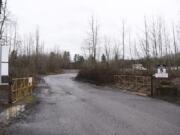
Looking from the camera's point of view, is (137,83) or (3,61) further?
(137,83)

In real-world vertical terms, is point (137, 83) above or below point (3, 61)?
below

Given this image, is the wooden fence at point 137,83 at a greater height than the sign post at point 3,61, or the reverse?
the sign post at point 3,61

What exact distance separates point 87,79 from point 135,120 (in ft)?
121

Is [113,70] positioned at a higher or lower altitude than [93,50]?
lower

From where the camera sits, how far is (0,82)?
17.2 metres

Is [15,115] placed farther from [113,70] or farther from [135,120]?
[113,70]

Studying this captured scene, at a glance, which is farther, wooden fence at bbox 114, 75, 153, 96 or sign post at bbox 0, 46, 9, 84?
wooden fence at bbox 114, 75, 153, 96

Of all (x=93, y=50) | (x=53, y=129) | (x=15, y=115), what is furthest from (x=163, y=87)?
(x=93, y=50)

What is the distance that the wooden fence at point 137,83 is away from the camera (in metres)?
23.7

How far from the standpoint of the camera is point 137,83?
27609 mm

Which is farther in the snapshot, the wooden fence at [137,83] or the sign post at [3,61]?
the wooden fence at [137,83]

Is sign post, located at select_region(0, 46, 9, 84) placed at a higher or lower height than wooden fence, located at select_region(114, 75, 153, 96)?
higher

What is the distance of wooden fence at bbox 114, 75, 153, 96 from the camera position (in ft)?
77.7

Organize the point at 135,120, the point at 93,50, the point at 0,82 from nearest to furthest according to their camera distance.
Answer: the point at 135,120, the point at 0,82, the point at 93,50
